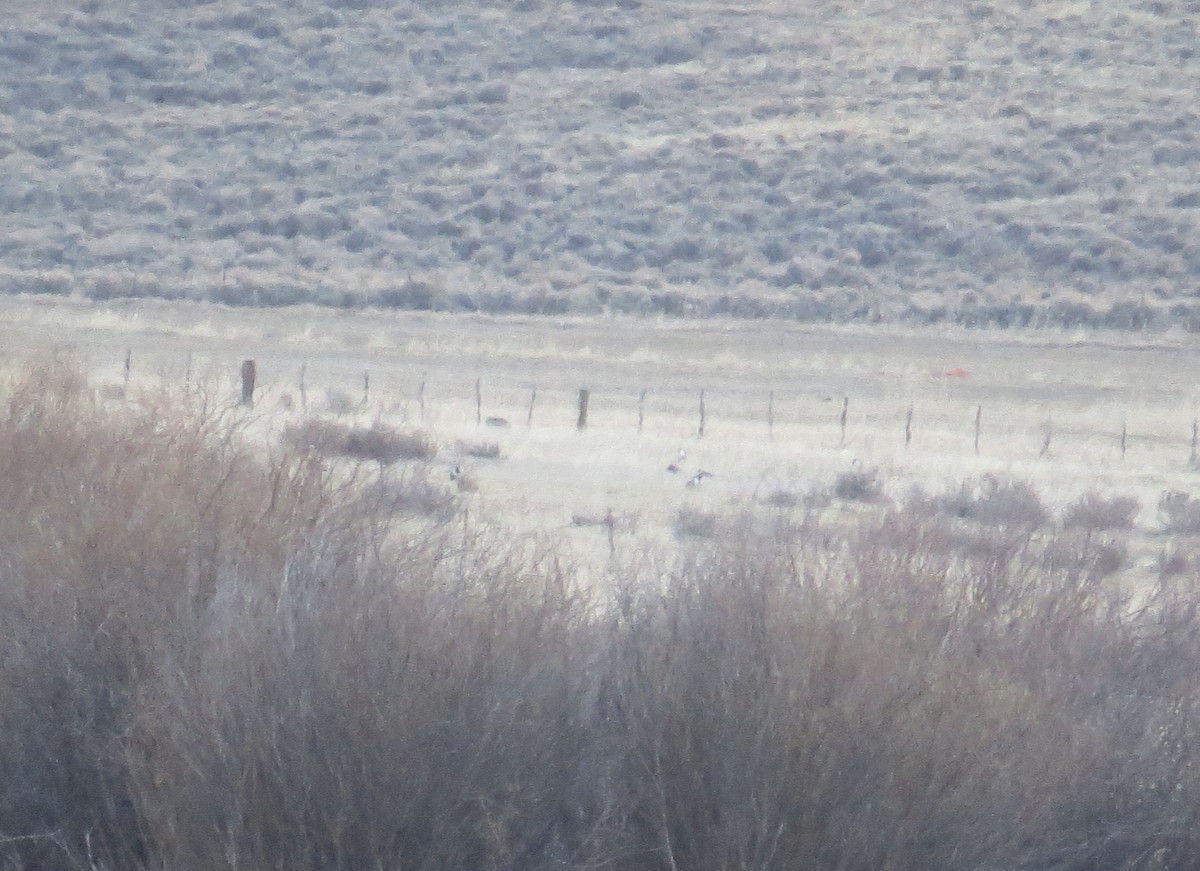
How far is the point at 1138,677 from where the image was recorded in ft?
20.8

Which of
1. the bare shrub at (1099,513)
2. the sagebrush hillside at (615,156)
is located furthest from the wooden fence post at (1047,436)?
the sagebrush hillside at (615,156)

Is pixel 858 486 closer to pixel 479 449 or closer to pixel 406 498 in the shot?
pixel 479 449

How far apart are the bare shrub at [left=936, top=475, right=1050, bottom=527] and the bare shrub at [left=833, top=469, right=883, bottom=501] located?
37.7 inches

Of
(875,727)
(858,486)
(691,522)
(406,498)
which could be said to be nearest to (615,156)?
(858,486)

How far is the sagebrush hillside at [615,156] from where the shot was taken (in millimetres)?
42625

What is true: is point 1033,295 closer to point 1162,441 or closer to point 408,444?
point 1162,441

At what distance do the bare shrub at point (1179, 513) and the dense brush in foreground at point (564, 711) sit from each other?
11448 millimetres

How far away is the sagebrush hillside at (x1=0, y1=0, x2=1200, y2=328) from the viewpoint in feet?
140

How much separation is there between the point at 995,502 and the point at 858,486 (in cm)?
226

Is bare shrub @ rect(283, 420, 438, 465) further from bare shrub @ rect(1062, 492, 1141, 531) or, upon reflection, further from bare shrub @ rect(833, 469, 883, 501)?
bare shrub @ rect(1062, 492, 1141, 531)

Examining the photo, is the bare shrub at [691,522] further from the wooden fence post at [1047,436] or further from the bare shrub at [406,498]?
the wooden fence post at [1047,436]

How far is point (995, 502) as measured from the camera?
685 inches

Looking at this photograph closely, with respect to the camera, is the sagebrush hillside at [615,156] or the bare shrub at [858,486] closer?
the bare shrub at [858,486]

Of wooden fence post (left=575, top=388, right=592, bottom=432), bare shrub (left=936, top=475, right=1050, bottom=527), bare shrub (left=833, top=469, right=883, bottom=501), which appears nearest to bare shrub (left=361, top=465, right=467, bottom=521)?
bare shrub (left=936, top=475, right=1050, bottom=527)
